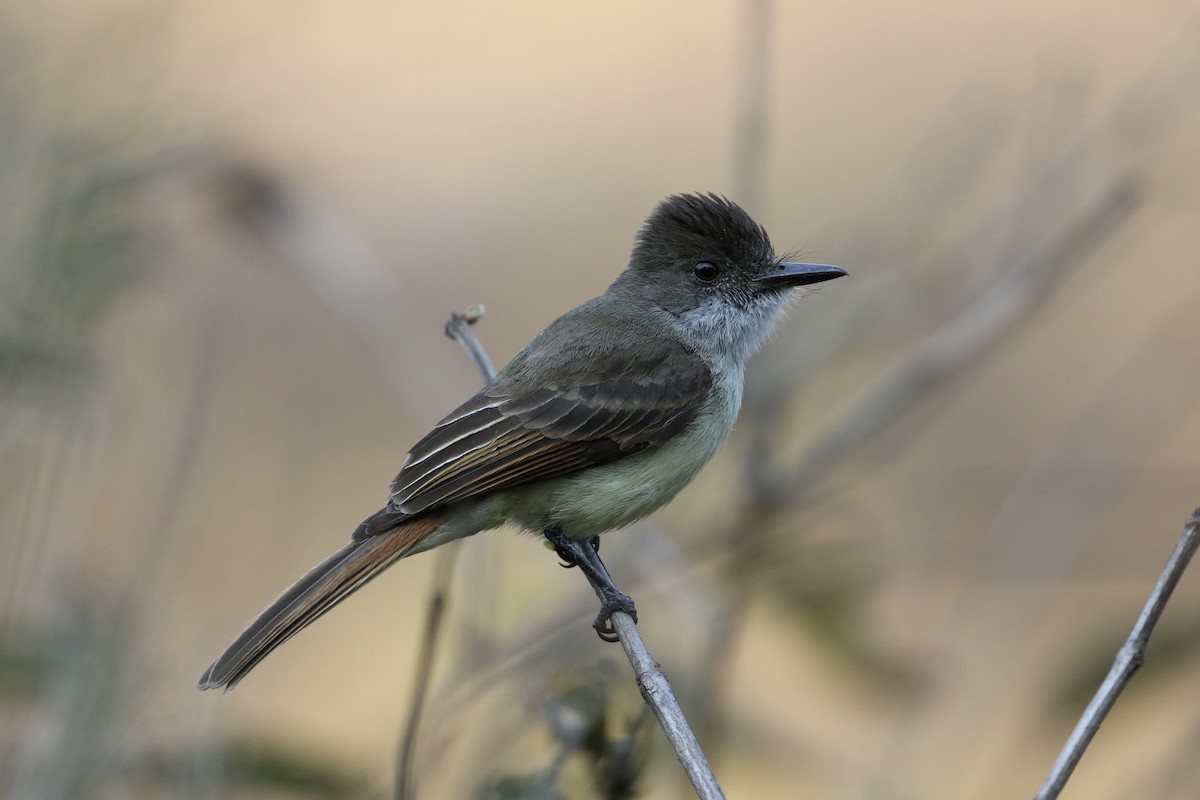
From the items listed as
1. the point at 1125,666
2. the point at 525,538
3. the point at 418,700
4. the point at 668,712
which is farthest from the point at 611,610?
the point at 525,538

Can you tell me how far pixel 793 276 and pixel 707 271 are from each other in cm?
31

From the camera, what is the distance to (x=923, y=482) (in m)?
6.27

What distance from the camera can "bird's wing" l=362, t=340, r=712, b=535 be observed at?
12.1ft

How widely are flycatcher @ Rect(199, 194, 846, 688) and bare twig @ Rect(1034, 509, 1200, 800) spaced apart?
1.50 metres

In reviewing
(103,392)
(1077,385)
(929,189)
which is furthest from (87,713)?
(1077,385)

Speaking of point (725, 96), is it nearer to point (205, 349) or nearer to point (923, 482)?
point (923, 482)

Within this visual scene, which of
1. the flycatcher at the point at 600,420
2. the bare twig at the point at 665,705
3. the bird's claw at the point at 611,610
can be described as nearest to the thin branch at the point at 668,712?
the bare twig at the point at 665,705

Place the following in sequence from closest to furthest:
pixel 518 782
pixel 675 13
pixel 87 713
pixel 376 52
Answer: pixel 518 782 < pixel 87 713 < pixel 376 52 < pixel 675 13

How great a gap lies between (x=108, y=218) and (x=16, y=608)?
1087mm

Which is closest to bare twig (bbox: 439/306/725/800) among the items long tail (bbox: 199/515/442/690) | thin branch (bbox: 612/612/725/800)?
thin branch (bbox: 612/612/725/800)

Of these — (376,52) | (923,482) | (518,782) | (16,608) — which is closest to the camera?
(518,782)

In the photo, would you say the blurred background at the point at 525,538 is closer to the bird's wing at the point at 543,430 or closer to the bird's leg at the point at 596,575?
the bird's leg at the point at 596,575

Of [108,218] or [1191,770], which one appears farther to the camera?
[108,218]

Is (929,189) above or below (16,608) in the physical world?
above
